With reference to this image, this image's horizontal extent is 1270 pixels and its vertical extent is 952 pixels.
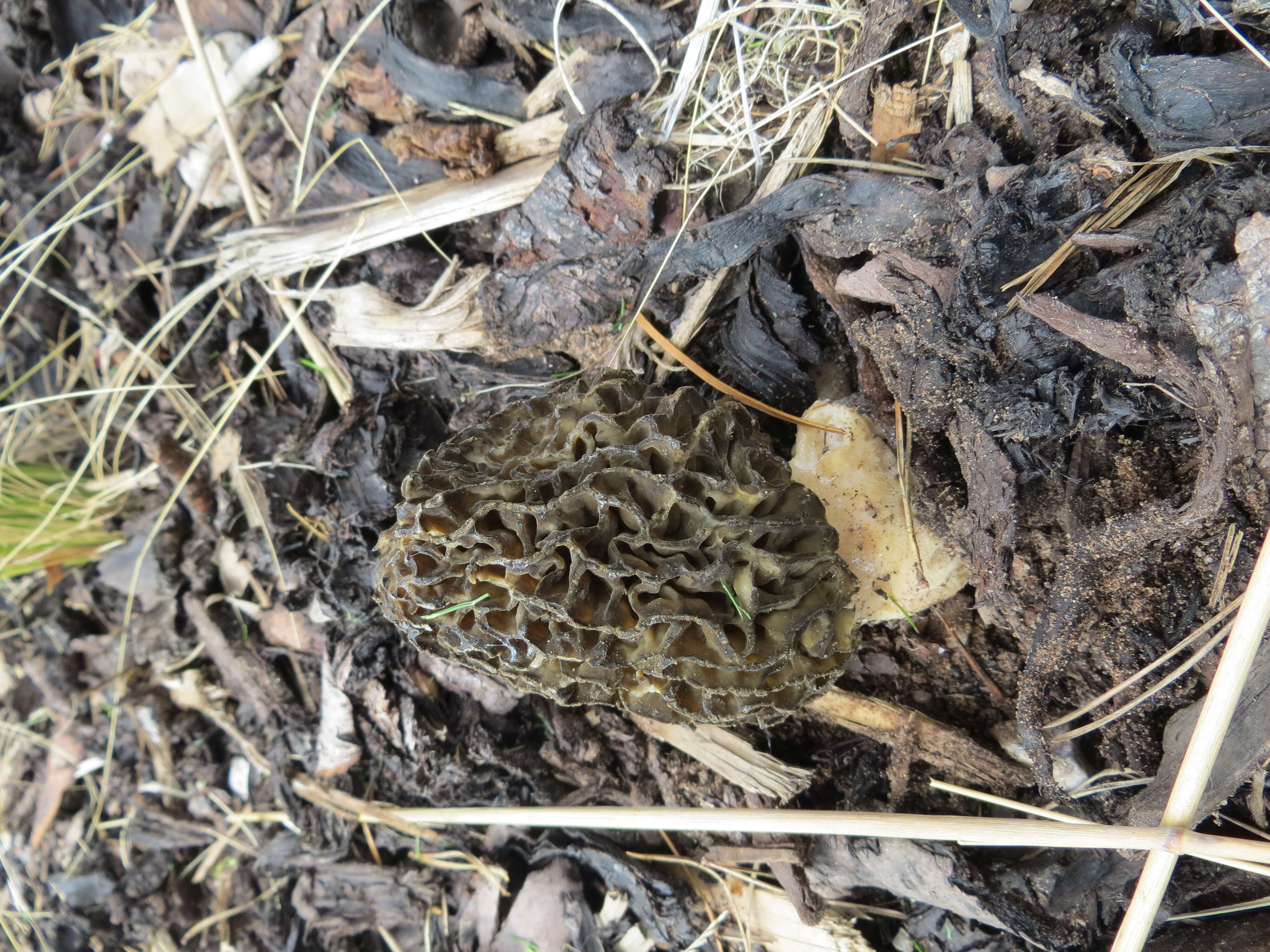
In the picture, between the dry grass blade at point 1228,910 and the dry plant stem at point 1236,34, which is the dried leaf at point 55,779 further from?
the dry plant stem at point 1236,34

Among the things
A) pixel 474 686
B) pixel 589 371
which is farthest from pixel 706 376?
pixel 474 686

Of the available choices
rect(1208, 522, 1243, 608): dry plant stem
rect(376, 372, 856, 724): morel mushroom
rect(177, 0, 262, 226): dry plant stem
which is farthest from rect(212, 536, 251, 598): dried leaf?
rect(1208, 522, 1243, 608): dry plant stem

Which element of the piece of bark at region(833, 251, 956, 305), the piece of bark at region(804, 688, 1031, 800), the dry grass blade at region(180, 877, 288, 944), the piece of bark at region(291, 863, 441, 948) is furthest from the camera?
the dry grass blade at region(180, 877, 288, 944)

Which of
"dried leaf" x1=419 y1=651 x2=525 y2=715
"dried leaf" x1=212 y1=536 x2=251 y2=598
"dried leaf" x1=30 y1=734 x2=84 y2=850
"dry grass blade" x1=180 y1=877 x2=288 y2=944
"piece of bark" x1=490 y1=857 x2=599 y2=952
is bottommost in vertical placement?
"dry grass blade" x1=180 y1=877 x2=288 y2=944

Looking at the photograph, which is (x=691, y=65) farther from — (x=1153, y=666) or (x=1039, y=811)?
(x=1039, y=811)

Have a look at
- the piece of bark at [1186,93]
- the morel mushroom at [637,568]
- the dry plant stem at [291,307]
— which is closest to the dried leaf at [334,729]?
the dry plant stem at [291,307]

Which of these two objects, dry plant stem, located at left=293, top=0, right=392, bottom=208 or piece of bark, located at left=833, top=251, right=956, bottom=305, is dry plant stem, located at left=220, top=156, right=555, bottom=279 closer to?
dry plant stem, located at left=293, top=0, right=392, bottom=208

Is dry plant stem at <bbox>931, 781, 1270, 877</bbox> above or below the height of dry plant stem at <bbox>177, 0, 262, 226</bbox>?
below
